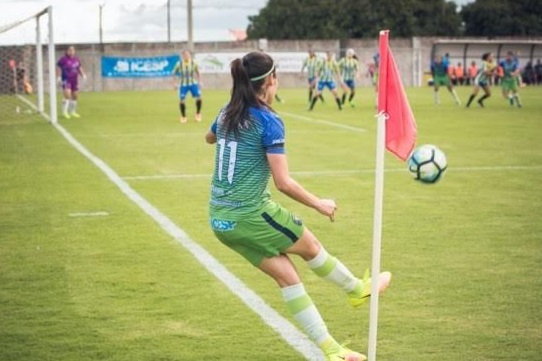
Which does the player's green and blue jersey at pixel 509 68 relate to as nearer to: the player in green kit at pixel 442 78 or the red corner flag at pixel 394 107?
the player in green kit at pixel 442 78

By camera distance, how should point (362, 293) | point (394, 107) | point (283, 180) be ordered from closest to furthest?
point (283, 180), point (394, 107), point (362, 293)

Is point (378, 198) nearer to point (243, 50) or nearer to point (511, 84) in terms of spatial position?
point (511, 84)

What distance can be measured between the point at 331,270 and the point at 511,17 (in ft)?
282

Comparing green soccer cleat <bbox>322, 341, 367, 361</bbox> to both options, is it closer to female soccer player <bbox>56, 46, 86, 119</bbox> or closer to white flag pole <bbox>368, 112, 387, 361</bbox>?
white flag pole <bbox>368, 112, 387, 361</bbox>

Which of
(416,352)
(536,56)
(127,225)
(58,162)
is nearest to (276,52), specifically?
(536,56)

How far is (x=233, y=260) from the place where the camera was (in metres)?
8.79

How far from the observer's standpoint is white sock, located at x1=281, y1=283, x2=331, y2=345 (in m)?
5.54

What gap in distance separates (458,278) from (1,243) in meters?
4.78

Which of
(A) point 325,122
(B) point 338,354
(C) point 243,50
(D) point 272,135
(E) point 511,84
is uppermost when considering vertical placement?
(C) point 243,50

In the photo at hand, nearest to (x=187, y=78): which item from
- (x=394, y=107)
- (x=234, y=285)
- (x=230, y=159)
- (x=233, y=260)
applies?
(x=233, y=260)

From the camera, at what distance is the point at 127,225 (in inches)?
417

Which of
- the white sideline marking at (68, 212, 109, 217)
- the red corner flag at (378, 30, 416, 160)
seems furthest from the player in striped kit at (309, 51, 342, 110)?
the red corner flag at (378, 30, 416, 160)

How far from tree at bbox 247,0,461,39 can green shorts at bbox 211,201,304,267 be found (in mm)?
79118

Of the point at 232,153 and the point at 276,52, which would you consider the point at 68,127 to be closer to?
the point at 232,153
